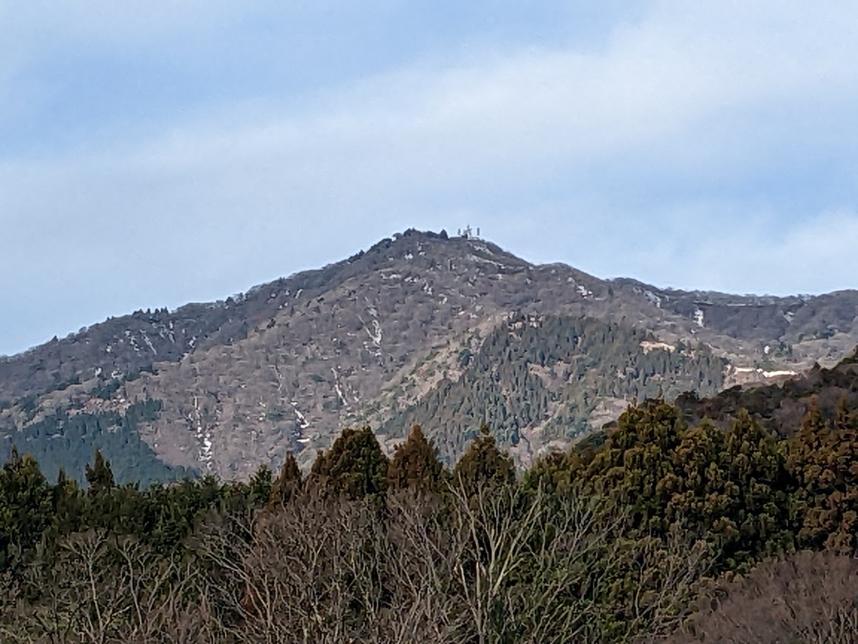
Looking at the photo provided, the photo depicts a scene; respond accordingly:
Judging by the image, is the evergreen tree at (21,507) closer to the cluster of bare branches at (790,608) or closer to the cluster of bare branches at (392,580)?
the cluster of bare branches at (392,580)

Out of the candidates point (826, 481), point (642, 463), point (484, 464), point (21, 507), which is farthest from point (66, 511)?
point (826, 481)

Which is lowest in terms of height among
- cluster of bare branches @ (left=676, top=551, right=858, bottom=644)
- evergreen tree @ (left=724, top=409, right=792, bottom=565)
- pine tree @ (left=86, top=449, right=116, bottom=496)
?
cluster of bare branches @ (left=676, top=551, right=858, bottom=644)

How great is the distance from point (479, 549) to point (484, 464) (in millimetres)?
8950

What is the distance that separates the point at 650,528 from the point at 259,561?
988cm

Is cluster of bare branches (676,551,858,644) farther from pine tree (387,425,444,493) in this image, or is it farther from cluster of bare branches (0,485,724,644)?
pine tree (387,425,444,493)

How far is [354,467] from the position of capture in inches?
1409

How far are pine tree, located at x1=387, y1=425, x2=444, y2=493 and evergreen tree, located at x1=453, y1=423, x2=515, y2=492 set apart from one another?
66cm

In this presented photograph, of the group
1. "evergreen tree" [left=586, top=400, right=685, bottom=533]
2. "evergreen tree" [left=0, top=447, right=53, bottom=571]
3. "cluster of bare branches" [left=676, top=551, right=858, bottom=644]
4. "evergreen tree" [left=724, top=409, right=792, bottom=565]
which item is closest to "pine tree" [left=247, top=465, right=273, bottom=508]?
"evergreen tree" [left=0, top=447, right=53, bottom=571]

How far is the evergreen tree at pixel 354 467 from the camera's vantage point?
35.2 metres

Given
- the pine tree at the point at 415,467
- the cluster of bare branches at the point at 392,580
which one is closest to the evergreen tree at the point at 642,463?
the cluster of bare branches at the point at 392,580

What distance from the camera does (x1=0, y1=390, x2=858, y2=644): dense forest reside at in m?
23.4

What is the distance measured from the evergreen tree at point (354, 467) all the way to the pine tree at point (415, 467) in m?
0.47

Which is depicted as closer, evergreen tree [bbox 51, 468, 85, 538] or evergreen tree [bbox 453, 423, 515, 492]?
evergreen tree [bbox 453, 423, 515, 492]

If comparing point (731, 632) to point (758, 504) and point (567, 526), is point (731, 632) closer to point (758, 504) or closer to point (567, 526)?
point (567, 526)
